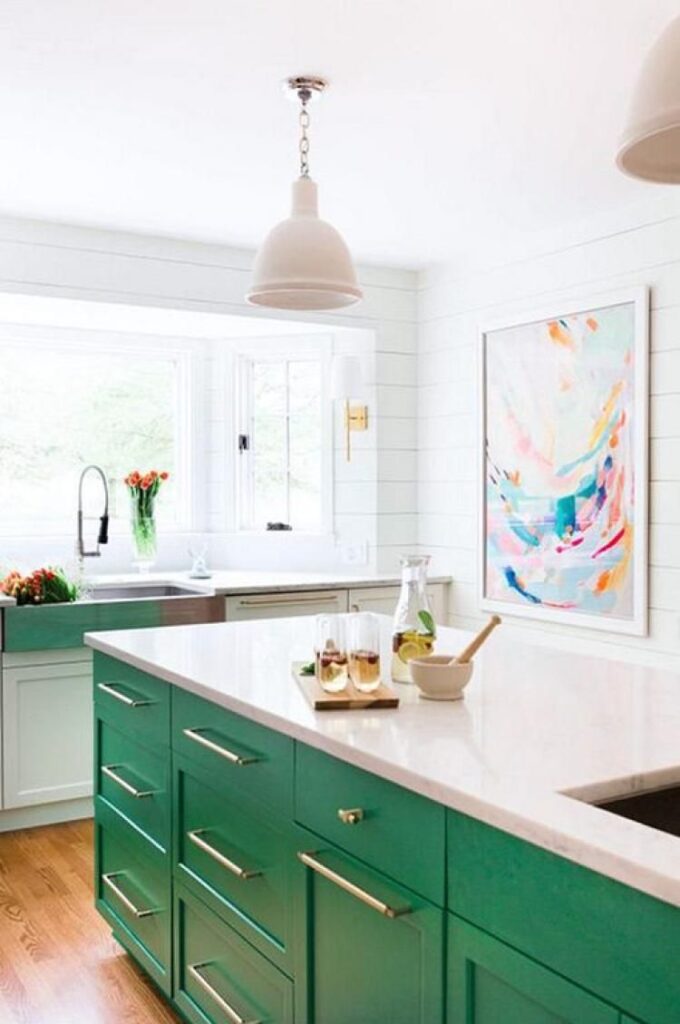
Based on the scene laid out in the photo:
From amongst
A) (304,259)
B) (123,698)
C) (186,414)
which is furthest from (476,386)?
(123,698)

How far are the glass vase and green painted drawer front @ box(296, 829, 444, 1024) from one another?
121 inches

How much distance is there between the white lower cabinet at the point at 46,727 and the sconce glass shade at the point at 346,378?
1.68 meters

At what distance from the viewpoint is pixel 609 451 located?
384 centimetres

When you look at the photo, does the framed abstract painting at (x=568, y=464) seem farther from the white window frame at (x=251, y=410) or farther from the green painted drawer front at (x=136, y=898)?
the green painted drawer front at (x=136, y=898)

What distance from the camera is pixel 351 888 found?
5.32 ft

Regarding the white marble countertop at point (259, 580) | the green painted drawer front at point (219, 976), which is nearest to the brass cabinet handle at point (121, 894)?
the green painted drawer front at point (219, 976)

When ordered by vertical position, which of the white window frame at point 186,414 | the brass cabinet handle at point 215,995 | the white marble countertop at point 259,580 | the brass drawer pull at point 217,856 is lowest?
Result: the brass cabinet handle at point 215,995

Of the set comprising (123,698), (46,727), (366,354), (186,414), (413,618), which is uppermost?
(366,354)

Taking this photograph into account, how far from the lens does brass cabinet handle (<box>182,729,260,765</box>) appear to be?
1.98 m

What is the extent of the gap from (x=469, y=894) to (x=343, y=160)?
261 centimetres

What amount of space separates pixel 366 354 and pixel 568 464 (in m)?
1.34

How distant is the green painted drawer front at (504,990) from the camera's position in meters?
1.19

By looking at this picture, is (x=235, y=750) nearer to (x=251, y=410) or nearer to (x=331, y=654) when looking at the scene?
(x=331, y=654)

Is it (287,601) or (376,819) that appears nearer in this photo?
(376,819)
